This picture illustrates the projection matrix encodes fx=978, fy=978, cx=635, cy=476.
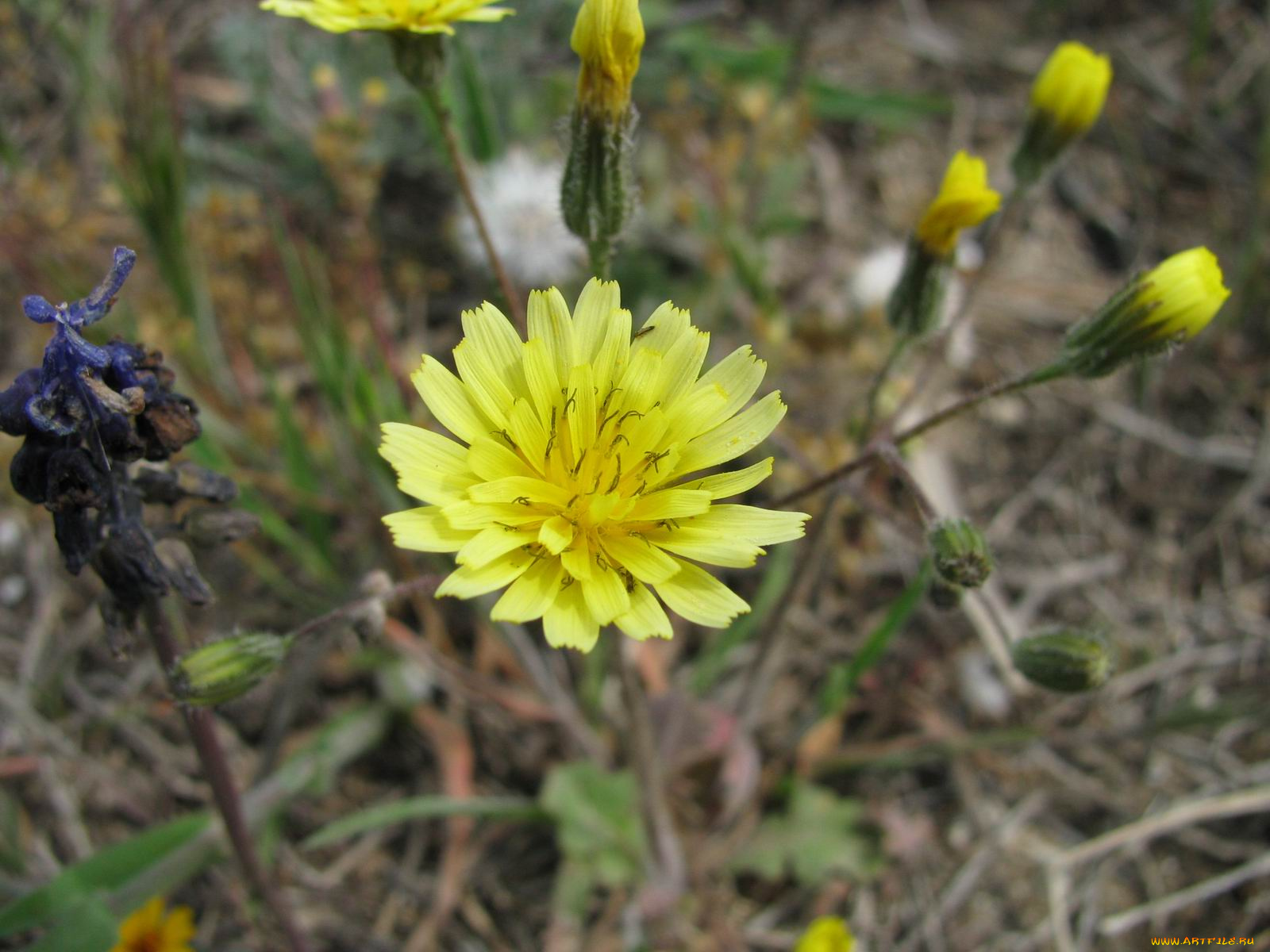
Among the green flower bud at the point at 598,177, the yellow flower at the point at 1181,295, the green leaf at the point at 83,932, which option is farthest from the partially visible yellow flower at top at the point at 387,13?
the green leaf at the point at 83,932

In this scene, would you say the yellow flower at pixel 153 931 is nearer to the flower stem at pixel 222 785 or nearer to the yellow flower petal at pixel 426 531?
the flower stem at pixel 222 785

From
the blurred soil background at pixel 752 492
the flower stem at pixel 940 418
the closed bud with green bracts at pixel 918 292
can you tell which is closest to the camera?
the flower stem at pixel 940 418

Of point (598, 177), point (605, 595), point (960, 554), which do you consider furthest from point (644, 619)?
point (598, 177)

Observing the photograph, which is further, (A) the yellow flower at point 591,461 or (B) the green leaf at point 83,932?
(B) the green leaf at point 83,932

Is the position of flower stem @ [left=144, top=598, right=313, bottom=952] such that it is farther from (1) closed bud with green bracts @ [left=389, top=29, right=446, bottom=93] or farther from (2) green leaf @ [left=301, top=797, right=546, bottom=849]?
(1) closed bud with green bracts @ [left=389, top=29, right=446, bottom=93]

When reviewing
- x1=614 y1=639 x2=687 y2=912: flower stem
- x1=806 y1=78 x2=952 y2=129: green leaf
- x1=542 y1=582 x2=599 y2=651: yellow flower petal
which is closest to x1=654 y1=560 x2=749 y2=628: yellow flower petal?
x1=542 y1=582 x2=599 y2=651: yellow flower petal

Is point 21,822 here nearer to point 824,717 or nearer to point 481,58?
point 824,717

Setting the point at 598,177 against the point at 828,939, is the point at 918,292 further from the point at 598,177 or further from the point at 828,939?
Result: the point at 828,939
